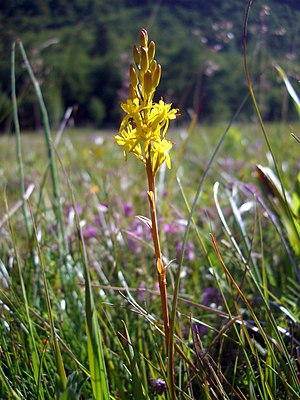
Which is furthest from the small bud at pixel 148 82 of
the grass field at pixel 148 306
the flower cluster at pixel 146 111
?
the grass field at pixel 148 306

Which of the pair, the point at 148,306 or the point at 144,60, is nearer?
the point at 144,60

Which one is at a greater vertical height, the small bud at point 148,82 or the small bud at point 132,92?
the small bud at point 148,82

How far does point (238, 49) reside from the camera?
2408mm

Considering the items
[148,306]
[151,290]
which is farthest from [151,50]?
[148,306]

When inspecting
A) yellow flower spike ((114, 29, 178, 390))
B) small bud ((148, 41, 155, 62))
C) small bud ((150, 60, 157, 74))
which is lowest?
yellow flower spike ((114, 29, 178, 390))

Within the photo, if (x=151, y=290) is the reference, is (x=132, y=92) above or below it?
above

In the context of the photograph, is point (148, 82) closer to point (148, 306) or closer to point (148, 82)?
point (148, 82)

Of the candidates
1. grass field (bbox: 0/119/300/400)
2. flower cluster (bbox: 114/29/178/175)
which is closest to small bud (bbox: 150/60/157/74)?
flower cluster (bbox: 114/29/178/175)

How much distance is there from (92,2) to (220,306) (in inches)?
61.6

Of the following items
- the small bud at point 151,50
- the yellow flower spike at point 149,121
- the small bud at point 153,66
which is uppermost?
the small bud at point 151,50

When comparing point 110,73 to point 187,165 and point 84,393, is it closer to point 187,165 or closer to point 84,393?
point 187,165

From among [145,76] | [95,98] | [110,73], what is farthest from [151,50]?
[110,73]

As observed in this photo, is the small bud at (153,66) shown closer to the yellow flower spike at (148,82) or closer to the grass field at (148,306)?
the yellow flower spike at (148,82)

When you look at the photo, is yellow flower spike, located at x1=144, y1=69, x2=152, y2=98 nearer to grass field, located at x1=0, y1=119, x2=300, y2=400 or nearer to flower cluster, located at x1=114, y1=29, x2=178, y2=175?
flower cluster, located at x1=114, y1=29, x2=178, y2=175
